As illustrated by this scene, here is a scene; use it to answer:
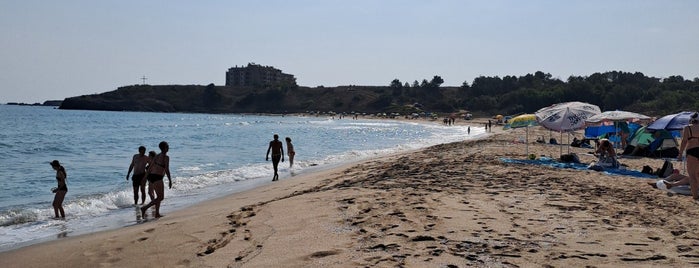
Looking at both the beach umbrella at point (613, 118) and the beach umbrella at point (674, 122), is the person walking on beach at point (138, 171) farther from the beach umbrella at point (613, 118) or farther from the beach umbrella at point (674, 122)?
the beach umbrella at point (674, 122)

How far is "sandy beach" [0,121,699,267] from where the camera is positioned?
15.4 feet

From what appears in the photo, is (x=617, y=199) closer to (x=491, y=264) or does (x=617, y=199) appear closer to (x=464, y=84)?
(x=491, y=264)

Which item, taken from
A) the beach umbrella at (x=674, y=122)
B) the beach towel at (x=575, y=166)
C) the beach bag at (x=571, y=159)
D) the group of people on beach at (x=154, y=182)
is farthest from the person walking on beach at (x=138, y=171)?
the beach umbrella at (x=674, y=122)

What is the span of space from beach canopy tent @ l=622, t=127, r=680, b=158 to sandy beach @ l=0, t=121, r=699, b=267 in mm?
8072

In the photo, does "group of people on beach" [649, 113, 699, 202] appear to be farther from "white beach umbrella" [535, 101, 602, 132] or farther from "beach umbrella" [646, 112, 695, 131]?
"white beach umbrella" [535, 101, 602, 132]

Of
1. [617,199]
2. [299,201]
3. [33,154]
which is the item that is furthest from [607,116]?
[33,154]

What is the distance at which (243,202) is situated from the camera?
32.6 ft

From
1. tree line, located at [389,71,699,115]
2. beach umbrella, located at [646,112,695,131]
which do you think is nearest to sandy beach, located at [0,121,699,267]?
beach umbrella, located at [646,112,695,131]

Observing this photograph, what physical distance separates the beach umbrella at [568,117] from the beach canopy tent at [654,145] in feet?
9.93

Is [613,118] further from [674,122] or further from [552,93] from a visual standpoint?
[552,93]

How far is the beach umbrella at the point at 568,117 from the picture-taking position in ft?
46.0

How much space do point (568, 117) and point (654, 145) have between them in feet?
14.8

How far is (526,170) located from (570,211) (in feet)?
16.8

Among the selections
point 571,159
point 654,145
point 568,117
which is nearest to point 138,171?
point 571,159
